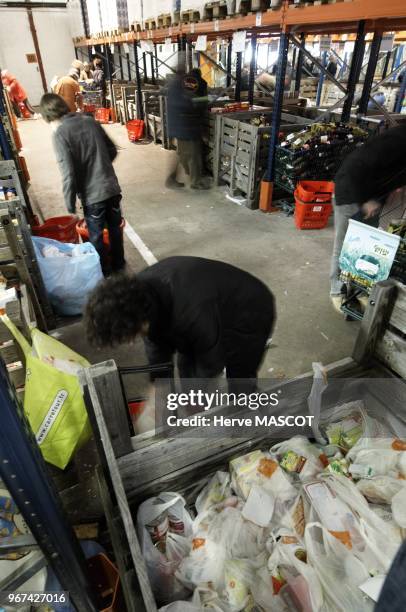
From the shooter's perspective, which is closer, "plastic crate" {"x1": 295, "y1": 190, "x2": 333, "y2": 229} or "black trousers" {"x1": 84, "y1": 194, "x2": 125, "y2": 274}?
"black trousers" {"x1": 84, "y1": 194, "x2": 125, "y2": 274}

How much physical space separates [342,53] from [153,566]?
2250cm

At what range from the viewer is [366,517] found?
67.7 inches

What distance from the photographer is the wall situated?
16.5m

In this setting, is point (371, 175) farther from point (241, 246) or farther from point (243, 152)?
point (243, 152)

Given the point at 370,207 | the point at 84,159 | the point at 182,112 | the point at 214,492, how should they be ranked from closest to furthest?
1. the point at 214,492
2. the point at 370,207
3. the point at 84,159
4. the point at 182,112

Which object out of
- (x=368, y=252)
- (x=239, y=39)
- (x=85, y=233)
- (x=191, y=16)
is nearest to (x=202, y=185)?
(x=239, y=39)

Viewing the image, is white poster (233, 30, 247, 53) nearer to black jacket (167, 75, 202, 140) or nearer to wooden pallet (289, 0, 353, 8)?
black jacket (167, 75, 202, 140)

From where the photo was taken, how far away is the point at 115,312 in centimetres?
157

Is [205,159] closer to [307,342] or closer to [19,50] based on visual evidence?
[307,342]

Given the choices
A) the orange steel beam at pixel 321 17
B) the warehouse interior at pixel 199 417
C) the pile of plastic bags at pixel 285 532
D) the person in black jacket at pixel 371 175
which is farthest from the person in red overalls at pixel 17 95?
the pile of plastic bags at pixel 285 532

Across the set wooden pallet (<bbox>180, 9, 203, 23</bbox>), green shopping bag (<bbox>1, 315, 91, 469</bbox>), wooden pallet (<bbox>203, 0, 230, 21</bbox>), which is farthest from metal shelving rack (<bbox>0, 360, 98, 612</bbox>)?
wooden pallet (<bbox>180, 9, 203, 23</bbox>)

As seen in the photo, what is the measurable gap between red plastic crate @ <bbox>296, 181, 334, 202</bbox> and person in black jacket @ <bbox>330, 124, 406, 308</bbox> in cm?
190

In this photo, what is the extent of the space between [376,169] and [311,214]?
2.37 metres

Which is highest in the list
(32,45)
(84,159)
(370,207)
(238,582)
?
(32,45)
